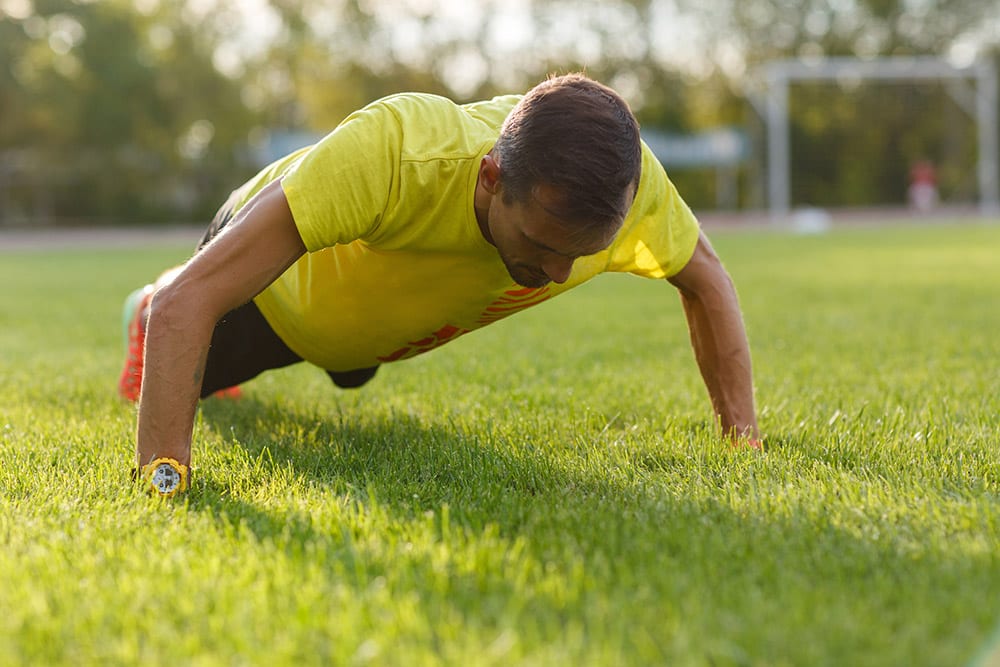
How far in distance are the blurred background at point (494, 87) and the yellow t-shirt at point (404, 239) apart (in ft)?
89.7

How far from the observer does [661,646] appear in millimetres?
1653

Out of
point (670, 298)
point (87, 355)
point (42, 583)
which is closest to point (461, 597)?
point (42, 583)

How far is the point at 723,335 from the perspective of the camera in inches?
125

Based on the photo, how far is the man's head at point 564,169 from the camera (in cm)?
225

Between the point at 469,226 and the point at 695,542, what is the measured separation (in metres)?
0.99

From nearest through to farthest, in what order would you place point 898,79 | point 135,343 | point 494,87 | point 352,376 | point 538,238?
point 538,238
point 352,376
point 135,343
point 898,79
point 494,87

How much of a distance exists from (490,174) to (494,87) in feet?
129

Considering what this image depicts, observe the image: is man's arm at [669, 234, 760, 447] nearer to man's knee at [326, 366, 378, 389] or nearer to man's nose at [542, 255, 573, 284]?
man's nose at [542, 255, 573, 284]

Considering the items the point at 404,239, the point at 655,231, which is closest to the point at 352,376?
the point at 404,239

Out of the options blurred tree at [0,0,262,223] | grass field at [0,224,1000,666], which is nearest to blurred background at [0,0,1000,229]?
blurred tree at [0,0,262,223]

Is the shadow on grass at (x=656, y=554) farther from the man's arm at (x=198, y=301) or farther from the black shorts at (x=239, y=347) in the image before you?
the black shorts at (x=239, y=347)

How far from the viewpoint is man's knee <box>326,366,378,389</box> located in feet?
12.4

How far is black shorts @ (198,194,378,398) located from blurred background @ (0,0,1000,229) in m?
27.3

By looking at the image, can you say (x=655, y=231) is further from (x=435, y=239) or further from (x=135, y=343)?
(x=135, y=343)
